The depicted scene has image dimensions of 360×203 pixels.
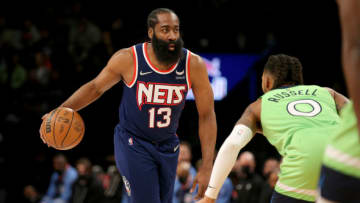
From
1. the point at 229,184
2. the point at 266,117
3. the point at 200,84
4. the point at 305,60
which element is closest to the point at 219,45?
the point at 305,60

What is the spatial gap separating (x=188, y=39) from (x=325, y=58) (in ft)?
9.33

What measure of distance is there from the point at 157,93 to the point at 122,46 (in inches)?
288

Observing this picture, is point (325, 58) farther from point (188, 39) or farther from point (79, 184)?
point (79, 184)

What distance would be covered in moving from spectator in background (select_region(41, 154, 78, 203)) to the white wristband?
307 inches

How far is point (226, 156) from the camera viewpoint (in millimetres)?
3383

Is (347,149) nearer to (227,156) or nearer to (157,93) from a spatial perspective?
(227,156)

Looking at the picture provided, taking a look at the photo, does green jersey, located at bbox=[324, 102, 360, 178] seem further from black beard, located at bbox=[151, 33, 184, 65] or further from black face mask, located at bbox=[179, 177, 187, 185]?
black face mask, located at bbox=[179, 177, 187, 185]

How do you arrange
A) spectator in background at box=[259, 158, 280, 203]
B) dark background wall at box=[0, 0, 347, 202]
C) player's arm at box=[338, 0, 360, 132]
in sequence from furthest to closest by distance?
dark background wall at box=[0, 0, 347, 202] < spectator in background at box=[259, 158, 280, 203] < player's arm at box=[338, 0, 360, 132]

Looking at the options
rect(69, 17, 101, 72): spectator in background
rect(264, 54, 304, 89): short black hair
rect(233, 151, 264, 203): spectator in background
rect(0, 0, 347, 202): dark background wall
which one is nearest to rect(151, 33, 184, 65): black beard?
rect(264, 54, 304, 89): short black hair

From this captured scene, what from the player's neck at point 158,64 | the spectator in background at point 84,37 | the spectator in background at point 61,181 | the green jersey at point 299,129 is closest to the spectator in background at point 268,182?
the spectator in background at point 61,181

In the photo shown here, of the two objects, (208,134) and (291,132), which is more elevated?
(291,132)

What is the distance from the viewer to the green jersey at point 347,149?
2.19m

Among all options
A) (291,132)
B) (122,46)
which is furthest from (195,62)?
(122,46)

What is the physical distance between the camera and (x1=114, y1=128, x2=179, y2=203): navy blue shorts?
421cm
